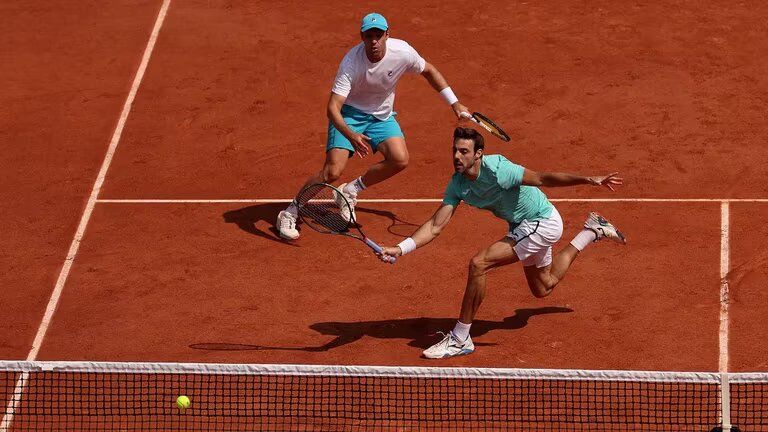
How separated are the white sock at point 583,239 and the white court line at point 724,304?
1321 millimetres

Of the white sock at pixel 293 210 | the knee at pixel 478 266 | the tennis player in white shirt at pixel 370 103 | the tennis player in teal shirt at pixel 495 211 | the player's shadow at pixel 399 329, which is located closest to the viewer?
the tennis player in teal shirt at pixel 495 211

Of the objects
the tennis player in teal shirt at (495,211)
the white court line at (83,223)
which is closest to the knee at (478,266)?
the tennis player in teal shirt at (495,211)

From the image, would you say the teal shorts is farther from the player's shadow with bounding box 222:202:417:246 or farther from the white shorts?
the white shorts

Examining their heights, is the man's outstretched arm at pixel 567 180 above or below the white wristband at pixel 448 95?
below

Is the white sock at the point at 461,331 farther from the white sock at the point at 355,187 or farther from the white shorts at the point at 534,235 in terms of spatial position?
the white sock at the point at 355,187

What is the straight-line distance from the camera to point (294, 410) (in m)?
10.8

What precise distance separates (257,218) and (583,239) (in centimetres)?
379

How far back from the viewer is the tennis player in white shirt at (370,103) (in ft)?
43.1

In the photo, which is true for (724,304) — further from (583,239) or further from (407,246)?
(407,246)

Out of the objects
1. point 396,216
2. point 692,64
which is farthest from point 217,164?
point 692,64

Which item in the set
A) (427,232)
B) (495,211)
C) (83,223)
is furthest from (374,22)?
(83,223)

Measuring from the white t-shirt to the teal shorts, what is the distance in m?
0.06

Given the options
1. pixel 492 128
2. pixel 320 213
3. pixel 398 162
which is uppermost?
pixel 492 128

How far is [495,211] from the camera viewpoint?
11.6 metres
